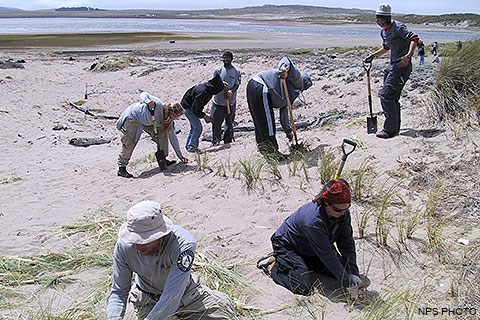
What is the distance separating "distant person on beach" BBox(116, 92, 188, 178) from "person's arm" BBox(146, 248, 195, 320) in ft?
13.8

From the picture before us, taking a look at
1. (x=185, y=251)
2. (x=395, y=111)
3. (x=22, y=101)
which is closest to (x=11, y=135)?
(x=22, y=101)

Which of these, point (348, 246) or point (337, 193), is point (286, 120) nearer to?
point (348, 246)

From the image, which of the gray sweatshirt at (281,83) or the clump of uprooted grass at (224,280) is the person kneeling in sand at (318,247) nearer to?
the clump of uprooted grass at (224,280)

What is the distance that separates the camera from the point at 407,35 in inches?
266

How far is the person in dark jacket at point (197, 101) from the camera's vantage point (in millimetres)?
8289

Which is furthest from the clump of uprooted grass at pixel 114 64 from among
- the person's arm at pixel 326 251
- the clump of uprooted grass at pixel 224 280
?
the person's arm at pixel 326 251

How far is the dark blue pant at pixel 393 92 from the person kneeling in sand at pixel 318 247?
314 centimetres

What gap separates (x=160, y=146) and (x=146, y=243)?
15.2 ft

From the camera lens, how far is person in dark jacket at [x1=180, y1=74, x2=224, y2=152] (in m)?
8.29

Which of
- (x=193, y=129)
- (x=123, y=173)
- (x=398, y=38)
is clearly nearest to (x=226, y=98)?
(x=193, y=129)

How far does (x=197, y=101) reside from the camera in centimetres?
831

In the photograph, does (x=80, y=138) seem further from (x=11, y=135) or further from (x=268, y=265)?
(x=268, y=265)

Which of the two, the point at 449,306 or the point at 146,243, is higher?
the point at 146,243

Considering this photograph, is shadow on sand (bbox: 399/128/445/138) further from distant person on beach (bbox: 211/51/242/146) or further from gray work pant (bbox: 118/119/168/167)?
gray work pant (bbox: 118/119/168/167)
